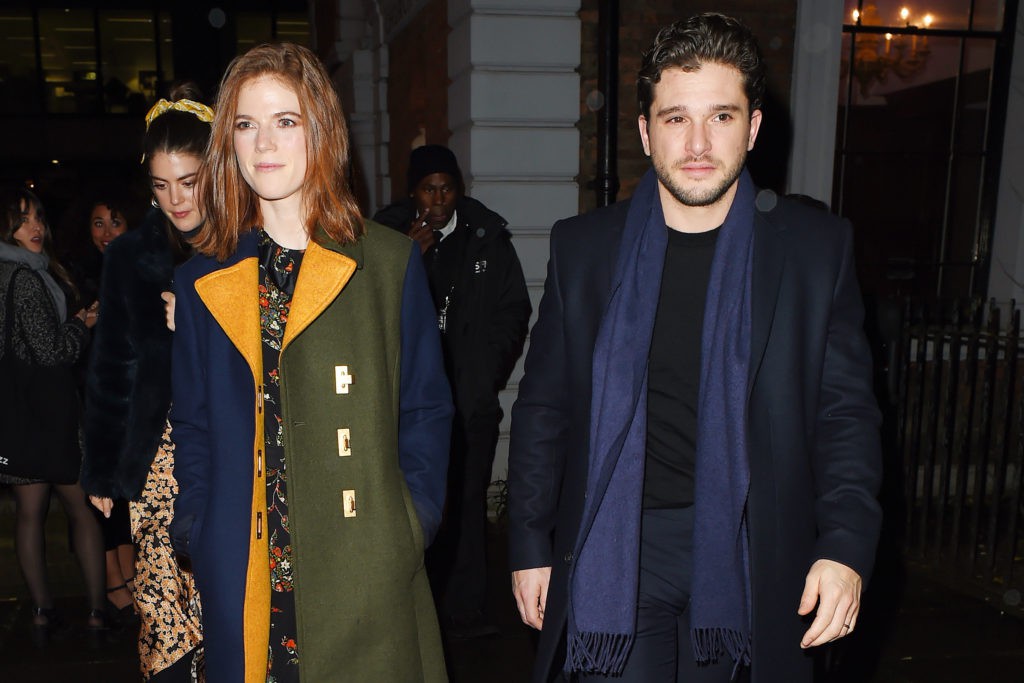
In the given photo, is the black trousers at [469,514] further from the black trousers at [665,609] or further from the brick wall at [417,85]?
the brick wall at [417,85]

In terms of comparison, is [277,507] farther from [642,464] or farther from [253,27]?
[253,27]

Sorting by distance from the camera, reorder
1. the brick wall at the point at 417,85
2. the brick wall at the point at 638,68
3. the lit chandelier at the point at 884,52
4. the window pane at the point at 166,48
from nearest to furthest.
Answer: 1. the brick wall at the point at 638,68
2. the lit chandelier at the point at 884,52
3. the brick wall at the point at 417,85
4. the window pane at the point at 166,48

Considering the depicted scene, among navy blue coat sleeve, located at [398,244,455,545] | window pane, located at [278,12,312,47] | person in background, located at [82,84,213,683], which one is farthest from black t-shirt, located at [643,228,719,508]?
window pane, located at [278,12,312,47]

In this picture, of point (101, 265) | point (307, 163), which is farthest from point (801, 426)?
point (101, 265)

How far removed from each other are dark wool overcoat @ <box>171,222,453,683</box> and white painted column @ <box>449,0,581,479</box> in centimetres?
448

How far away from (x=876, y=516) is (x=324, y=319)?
1.50 meters

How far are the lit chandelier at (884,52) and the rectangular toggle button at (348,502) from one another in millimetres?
6640

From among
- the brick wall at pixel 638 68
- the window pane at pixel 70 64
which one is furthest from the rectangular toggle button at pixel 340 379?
the window pane at pixel 70 64

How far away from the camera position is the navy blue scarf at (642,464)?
2244 millimetres

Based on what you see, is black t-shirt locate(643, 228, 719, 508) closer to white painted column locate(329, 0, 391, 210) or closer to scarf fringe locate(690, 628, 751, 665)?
scarf fringe locate(690, 628, 751, 665)

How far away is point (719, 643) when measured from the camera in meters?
2.33

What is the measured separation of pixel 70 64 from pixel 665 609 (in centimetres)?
3028

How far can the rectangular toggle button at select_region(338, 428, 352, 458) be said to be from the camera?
7.29 feet

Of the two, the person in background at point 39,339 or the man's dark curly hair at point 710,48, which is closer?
the man's dark curly hair at point 710,48
